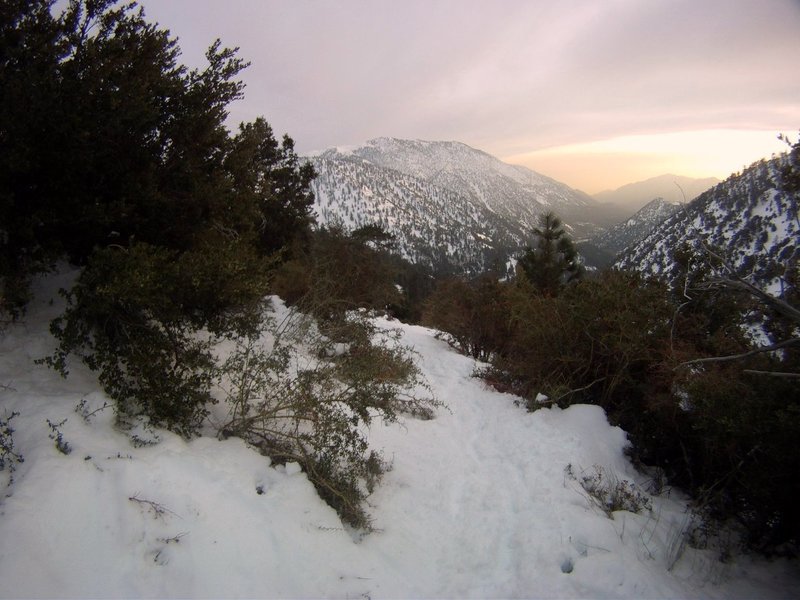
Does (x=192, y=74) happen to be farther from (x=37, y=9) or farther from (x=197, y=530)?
(x=197, y=530)

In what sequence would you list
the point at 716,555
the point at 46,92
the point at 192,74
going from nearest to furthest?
1. the point at 46,92
2. the point at 716,555
3. the point at 192,74

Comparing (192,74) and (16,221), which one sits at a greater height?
(192,74)

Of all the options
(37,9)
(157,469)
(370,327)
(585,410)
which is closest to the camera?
(157,469)

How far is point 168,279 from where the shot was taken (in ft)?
14.6

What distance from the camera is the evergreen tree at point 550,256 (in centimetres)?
2573

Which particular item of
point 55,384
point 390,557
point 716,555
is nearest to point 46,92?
point 55,384

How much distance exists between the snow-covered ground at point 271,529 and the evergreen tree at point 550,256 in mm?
20646

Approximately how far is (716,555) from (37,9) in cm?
1066

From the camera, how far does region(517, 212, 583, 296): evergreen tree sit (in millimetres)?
25734

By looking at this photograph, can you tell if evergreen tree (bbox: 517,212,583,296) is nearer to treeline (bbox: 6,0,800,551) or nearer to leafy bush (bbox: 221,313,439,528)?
treeline (bbox: 6,0,800,551)

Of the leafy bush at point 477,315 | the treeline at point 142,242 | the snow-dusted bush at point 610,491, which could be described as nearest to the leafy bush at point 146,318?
the treeline at point 142,242

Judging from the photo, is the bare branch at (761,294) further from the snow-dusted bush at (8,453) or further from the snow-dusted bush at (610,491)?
the snow-dusted bush at (8,453)

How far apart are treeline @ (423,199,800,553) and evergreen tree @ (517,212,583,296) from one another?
1285 cm

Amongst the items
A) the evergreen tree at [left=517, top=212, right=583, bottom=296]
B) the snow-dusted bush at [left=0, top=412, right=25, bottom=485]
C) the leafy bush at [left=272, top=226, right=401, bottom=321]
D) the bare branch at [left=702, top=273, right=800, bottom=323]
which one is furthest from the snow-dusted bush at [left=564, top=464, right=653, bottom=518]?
the evergreen tree at [left=517, top=212, right=583, bottom=296]
